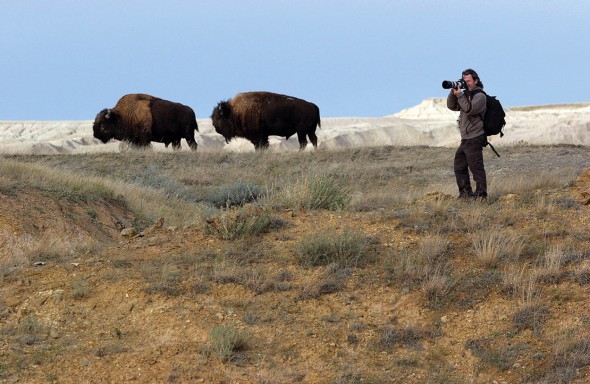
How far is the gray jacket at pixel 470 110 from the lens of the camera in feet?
33.9

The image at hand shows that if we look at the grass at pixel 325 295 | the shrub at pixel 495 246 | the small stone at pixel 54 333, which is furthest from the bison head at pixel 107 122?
the small stone at pixel 54 333

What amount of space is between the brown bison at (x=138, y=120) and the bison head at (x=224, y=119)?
1.08 meters

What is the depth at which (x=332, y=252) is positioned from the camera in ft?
27.5

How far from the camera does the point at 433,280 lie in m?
7.61

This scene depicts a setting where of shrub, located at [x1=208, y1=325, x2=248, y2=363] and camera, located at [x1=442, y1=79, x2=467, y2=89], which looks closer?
shrub, located at [x1=208, y1=325, x2=248, y2=363]

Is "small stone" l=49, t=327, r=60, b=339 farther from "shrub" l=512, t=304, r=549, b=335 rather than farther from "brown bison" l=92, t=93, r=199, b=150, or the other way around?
"brown bison" l=92, t=93, r=199, b=150

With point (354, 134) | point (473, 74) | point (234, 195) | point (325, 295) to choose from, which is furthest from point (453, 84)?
point (354, 134)

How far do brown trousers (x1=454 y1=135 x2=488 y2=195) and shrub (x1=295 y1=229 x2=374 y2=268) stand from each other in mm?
2816

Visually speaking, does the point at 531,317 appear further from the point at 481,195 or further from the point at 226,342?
the point at 481,195

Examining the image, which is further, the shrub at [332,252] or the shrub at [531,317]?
the shrub at [332,252]

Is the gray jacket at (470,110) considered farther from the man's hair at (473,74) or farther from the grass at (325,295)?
the grass at (325,295)

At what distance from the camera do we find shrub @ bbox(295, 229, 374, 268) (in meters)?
8.30

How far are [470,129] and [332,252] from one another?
10.4ft

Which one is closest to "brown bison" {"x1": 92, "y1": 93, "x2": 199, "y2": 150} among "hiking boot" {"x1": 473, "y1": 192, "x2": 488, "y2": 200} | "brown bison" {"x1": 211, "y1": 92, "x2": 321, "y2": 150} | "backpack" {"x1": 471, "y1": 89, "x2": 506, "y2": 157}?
"brown bison" {"x1": 211, "y1": 92, "x2": 321, "y2": 150}
